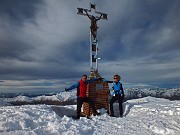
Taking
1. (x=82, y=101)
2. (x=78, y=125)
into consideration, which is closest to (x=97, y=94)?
(x=82, y=101)

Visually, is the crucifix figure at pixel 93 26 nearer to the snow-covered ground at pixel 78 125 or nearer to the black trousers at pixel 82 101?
the black trousers at pixel 82 101

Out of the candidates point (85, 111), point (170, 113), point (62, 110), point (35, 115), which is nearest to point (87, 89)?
point (85, 111)

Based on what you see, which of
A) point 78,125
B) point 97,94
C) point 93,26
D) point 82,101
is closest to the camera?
point 78,125

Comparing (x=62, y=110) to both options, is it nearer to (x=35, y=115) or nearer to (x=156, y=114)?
(x=35, y=115)

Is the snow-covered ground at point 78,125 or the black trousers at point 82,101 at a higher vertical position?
the black trousers at point 82,101

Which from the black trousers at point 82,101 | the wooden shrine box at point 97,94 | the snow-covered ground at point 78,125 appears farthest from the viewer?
the wooden shrine box at point 97,94

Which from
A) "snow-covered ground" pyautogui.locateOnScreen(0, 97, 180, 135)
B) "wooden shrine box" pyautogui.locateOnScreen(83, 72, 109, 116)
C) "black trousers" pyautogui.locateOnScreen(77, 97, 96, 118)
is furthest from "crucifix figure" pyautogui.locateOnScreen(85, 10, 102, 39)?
"snow-covered ground" pyautogui.locateOnScreen(0, 97, 180, 135)

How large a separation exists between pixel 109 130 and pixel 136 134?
101cm

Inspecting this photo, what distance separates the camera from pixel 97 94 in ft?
42.6

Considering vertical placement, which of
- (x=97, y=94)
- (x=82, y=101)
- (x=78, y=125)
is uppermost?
(x=97, y=94)

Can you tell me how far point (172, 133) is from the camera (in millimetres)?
8883

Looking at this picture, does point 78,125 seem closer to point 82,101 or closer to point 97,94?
point 82,101

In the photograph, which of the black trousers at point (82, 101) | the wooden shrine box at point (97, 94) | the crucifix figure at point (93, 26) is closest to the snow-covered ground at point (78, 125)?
the black trousers at point (82, 101)

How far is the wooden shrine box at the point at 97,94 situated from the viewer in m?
12.7
